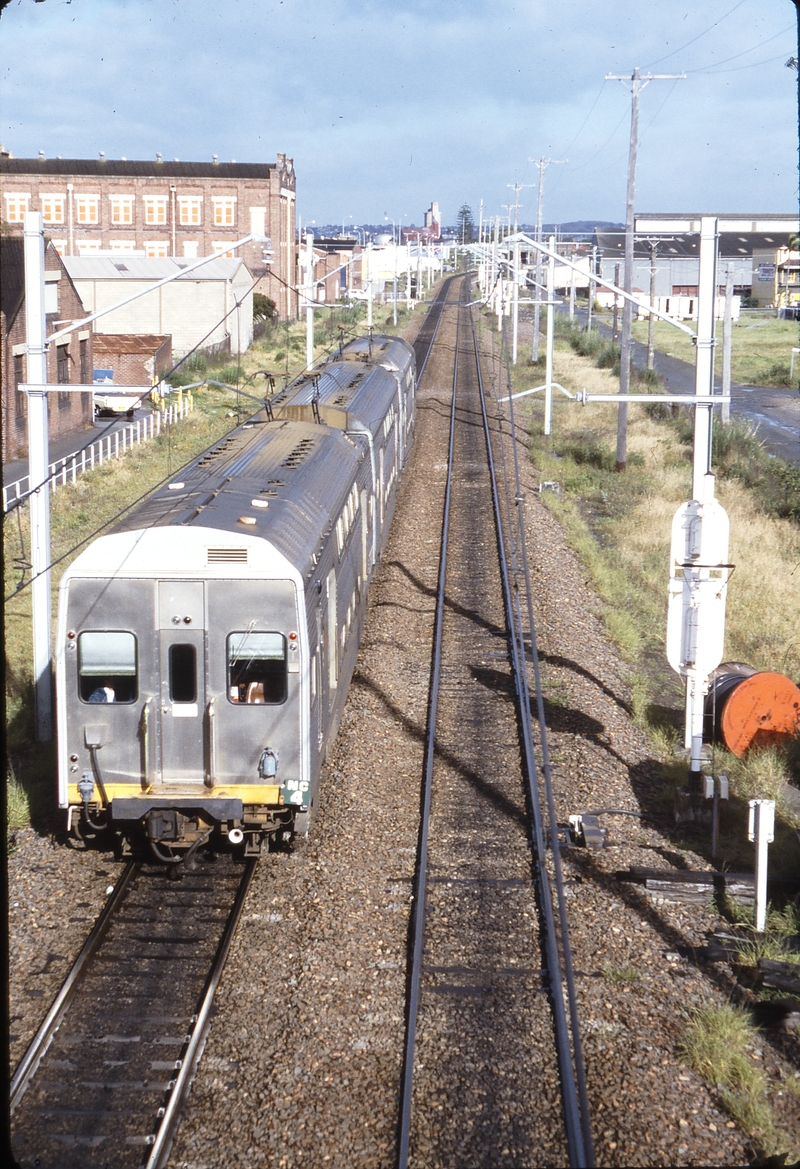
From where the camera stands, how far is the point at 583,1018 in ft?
26.0

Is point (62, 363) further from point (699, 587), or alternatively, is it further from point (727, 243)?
point (727, 243)

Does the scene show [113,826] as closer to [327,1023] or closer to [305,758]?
[305,758]

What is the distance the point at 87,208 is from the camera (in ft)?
218

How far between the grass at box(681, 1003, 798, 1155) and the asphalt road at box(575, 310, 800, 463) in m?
27.2

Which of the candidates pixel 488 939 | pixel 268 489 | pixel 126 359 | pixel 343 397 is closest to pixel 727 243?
pixel 126 359

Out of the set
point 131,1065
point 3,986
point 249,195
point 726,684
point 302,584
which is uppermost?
point 249,195

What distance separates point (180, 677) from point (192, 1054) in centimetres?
307

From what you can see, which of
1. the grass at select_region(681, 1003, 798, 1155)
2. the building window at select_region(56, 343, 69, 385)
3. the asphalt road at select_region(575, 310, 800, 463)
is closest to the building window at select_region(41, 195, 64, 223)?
the asphalt road at select_region(575, 310, 800, 463)

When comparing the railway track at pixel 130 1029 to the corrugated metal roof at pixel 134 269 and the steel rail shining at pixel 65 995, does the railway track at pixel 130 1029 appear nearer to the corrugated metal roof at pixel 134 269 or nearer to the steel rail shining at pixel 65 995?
the steel rail shining at pixel 65 995

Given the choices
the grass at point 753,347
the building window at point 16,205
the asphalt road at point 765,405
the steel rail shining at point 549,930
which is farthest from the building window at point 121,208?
the steel rail shining at point 549,930

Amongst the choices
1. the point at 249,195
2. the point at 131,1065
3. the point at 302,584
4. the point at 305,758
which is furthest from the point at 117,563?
the point at 249,195

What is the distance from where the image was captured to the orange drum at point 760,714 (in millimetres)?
12797

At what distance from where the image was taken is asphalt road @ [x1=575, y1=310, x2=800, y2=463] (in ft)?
124

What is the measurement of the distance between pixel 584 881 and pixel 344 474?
5985 millimetres
